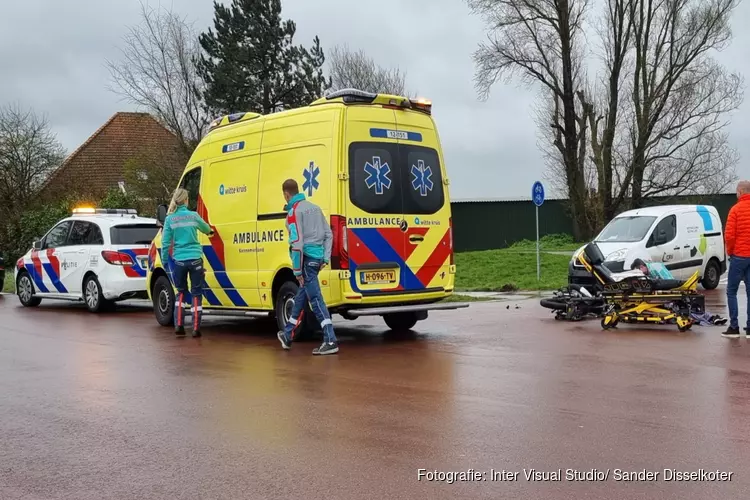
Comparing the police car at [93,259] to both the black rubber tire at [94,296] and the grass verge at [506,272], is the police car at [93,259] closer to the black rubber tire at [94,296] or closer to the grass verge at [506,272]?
the black rubber tire at [94,296]

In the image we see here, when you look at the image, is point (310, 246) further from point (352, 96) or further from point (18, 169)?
point (18, 169)

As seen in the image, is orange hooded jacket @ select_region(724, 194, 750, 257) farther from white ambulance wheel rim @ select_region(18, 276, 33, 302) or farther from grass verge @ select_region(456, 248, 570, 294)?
white ambulance wheel rim @ select_region(18, 276, 33, 302)

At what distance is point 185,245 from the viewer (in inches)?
440

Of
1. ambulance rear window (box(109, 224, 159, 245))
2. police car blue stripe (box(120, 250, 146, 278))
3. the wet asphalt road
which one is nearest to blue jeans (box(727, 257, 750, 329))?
the wet asphalt road

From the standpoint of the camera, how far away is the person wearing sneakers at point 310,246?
927 centimetres

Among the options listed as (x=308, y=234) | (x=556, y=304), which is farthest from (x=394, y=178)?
(x=556, y=304)

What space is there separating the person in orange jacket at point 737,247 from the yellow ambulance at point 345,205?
3.48 metres

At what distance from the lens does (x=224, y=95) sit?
1135 inches

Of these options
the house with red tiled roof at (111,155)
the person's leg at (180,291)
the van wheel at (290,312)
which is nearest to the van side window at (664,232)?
the van wheel at (290,312)

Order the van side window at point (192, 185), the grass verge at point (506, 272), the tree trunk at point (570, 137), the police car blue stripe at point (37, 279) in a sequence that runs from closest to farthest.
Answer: the van side window at point (192, 185) → the police car blue stripe at point (37, 279) → the grass verge at point (506, 272) → the tree trunk at point (570, 137)

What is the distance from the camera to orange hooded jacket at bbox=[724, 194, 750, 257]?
397 inches

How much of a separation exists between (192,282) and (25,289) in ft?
25.1

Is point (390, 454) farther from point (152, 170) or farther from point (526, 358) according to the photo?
point (152, 170)

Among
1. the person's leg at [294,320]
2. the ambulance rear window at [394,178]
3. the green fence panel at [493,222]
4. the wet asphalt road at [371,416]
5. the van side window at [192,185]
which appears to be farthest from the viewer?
the green fence panel at [493,222]
